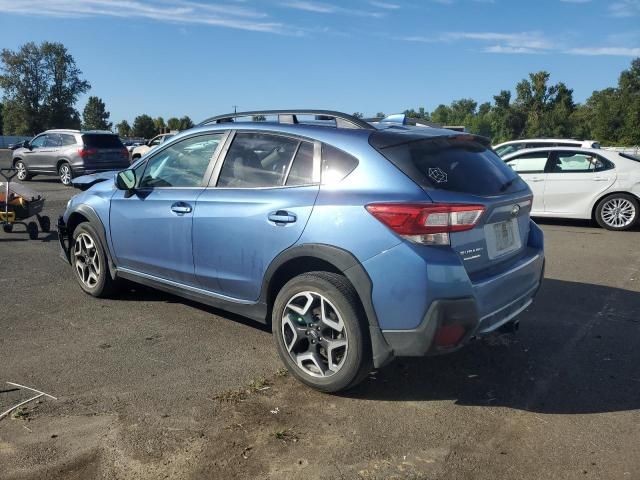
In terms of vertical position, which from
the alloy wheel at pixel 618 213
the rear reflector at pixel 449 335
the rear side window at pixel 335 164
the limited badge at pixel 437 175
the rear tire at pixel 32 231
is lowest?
the alloy wheel at pixel 618 213

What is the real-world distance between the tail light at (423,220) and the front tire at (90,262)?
3.21 metres

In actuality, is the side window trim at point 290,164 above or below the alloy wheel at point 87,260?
above

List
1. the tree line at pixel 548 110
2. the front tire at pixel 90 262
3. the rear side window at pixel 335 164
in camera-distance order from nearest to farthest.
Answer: the rear side window at pixel 335 164
the front tire at pixel 90 262
the tree line at pixel 548 110

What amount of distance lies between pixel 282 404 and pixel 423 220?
4.68ft

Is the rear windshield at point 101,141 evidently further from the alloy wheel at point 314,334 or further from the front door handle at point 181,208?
the alloy wheel at point 314,334

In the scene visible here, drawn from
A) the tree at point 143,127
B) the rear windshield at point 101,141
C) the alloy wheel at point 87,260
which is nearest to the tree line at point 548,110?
the tree at point 143,127

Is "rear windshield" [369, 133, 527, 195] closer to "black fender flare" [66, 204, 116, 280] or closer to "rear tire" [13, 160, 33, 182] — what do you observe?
"black fender flare" [66, 204, 116, 280]

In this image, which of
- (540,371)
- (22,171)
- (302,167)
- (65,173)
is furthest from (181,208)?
(22,171)

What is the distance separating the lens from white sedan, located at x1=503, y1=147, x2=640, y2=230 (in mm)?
10156

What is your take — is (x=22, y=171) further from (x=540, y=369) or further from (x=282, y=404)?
(x=540, y=369)

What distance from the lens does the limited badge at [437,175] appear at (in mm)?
3451

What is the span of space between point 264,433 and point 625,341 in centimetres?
313

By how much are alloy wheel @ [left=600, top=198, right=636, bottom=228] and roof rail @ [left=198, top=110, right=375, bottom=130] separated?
8073 millimetres

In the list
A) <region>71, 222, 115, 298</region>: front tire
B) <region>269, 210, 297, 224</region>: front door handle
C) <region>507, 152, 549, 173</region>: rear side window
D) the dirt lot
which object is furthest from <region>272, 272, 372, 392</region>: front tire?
<region>507, 152, 549, 173</region>: rear side window
